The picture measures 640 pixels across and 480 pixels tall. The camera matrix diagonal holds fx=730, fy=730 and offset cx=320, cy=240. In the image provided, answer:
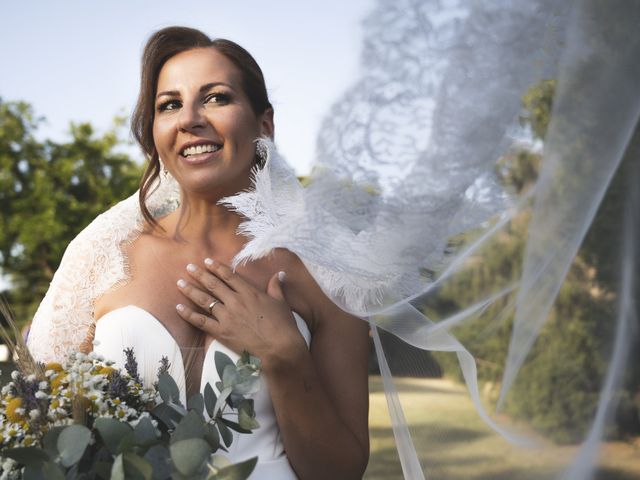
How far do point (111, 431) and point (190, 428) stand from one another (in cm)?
16

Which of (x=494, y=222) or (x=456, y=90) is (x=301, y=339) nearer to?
(x=494, y=222)

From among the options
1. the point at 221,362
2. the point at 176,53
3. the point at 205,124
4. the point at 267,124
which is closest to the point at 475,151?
the point at 221,362

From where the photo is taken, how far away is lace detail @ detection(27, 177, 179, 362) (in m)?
2.50

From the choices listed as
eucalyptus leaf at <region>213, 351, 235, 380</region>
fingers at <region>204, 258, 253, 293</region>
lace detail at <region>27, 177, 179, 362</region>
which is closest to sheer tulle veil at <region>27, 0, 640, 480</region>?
eucalyptus leaf at <region>213, 351, 235, 380</region>

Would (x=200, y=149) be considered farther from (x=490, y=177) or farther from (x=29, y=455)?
(x=29, y=455)

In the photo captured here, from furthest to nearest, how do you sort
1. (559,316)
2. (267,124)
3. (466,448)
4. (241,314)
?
1. (267,124)
2. (241,314)
3. (466,448)
4. (559,316)

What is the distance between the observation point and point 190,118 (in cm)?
232

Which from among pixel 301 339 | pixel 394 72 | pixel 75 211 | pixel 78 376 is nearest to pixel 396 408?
pixel 301 339

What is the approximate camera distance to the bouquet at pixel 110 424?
1362 millimetres

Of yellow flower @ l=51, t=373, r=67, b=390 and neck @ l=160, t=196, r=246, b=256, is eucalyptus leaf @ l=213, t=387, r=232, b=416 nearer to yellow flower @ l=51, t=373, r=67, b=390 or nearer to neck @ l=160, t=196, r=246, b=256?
yellow flower @ l=51, t=373, r=67, b=390

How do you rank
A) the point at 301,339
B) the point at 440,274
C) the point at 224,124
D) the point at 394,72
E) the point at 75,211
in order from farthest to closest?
the point at 75,211 < the point at 224,124 < the point at 301,339 < the point at 440,274 < the point at 394,72

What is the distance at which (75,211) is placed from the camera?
13867 mm

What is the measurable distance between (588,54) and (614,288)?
49 cm

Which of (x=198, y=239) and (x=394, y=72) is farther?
(x=198, y=239)
